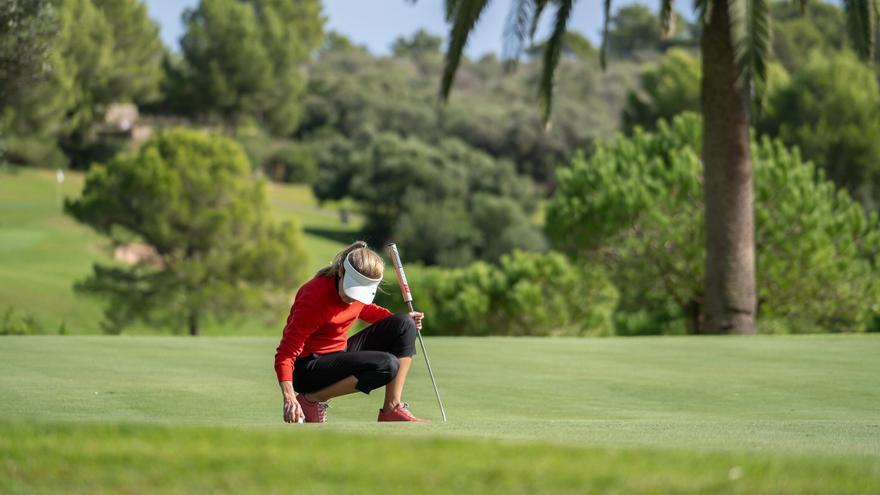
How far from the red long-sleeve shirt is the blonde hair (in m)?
0.08

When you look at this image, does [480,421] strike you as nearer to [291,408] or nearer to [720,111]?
[291,408]

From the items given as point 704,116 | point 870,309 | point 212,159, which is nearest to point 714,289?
point 704,116

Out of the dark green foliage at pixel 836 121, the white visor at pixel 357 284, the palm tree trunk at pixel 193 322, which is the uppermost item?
the dark green foliage at pixel 836 121

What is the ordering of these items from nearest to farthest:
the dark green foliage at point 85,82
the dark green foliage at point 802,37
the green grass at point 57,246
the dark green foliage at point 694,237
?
1. the dark green foliage at point 694,237
2. the green grass at point 57,246
3. the dark green foliage at point 85,82
4. the dark green foliage at point 802,37

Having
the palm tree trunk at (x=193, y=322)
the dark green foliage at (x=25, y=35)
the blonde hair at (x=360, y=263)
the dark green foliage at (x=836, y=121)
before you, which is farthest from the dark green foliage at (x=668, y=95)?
the blonde hair at (x=360, y=263)

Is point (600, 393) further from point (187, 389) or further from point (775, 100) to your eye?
point (775, 100)

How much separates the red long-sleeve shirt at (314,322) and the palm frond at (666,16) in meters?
14.1

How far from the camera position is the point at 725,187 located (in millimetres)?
21125

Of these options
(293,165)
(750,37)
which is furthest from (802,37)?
(750,37)

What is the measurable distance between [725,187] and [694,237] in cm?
1020

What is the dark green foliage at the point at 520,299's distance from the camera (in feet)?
102

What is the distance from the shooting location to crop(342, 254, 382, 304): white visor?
8031 millimetres

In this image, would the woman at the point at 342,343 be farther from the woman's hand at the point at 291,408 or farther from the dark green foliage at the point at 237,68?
the dark green foliage at the point at 237,68

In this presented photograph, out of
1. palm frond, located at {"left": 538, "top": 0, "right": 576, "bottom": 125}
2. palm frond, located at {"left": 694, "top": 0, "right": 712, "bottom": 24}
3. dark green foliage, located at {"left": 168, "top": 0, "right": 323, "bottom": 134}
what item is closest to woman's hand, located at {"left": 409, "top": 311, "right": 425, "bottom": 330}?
palm frond, located at {"left": 694, "top": 0, "right": 712, "bottom": 24}
